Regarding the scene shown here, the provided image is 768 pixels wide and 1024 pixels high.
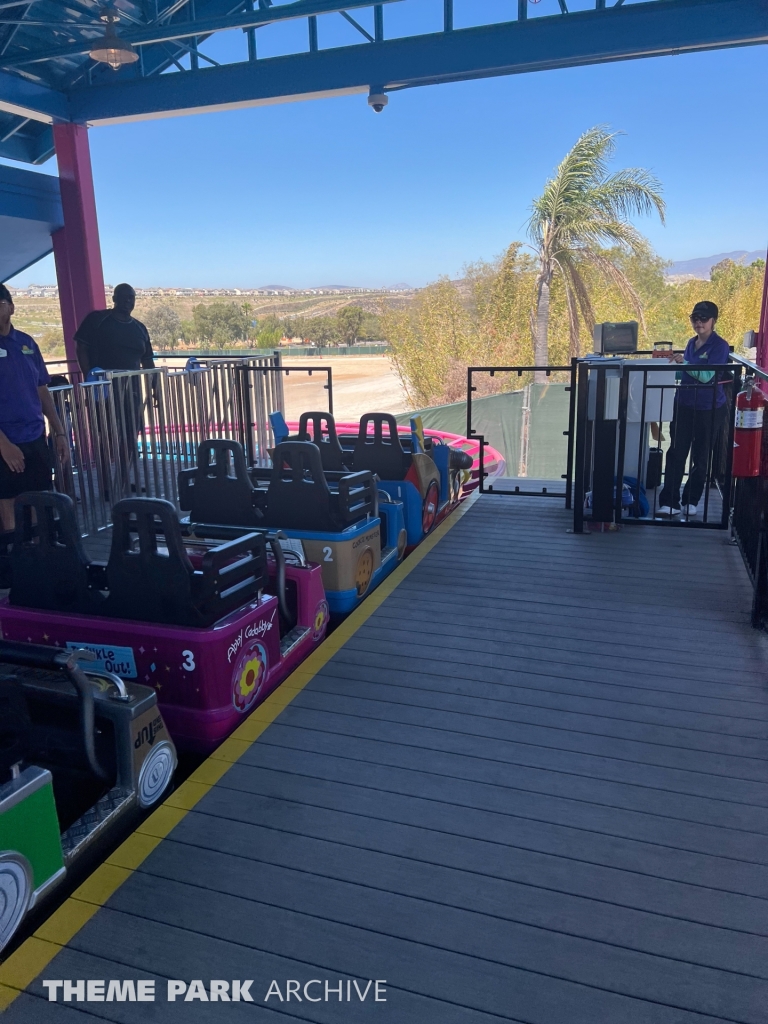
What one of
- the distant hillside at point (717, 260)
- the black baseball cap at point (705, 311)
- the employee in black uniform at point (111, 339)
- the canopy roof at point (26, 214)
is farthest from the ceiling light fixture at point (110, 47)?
the distant hillside at point (717, 260)

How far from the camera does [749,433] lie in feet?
11.6

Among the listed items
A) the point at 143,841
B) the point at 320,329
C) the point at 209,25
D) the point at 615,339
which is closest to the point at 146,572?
the point at 143,841

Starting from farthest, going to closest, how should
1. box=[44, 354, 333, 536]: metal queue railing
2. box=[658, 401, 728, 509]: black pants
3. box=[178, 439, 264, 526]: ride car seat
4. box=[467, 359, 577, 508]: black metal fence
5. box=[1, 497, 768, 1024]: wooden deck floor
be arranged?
1. box=[467, 359, 577, 508]: black metal fence
2. box=[44, 354, 333, 536]: metal queue railing
3. box=[658, 401, 728, 509]: black pants
4. box=[178, 439, 264, 526]: ride car seat
5. box=[1, 497, 768, 1024]: wooden deck floor

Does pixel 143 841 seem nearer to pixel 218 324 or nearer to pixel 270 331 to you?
pixel 218 324

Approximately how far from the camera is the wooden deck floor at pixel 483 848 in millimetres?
1534

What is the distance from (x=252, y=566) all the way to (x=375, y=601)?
112cm

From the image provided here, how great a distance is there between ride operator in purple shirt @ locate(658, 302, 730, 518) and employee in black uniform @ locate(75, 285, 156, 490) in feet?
12.7

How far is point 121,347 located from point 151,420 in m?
0.62

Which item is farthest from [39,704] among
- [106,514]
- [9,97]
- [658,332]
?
[658,332]

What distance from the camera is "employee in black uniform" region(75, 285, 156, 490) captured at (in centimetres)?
557

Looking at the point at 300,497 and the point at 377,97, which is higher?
the point at 377,97

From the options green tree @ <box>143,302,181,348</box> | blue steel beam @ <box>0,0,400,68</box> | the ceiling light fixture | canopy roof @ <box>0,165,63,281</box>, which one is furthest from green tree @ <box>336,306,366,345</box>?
the ceiling light fixture

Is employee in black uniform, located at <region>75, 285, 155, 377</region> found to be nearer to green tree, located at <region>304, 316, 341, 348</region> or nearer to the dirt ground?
the dirt ground

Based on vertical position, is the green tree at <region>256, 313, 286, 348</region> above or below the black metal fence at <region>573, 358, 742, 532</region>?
above
